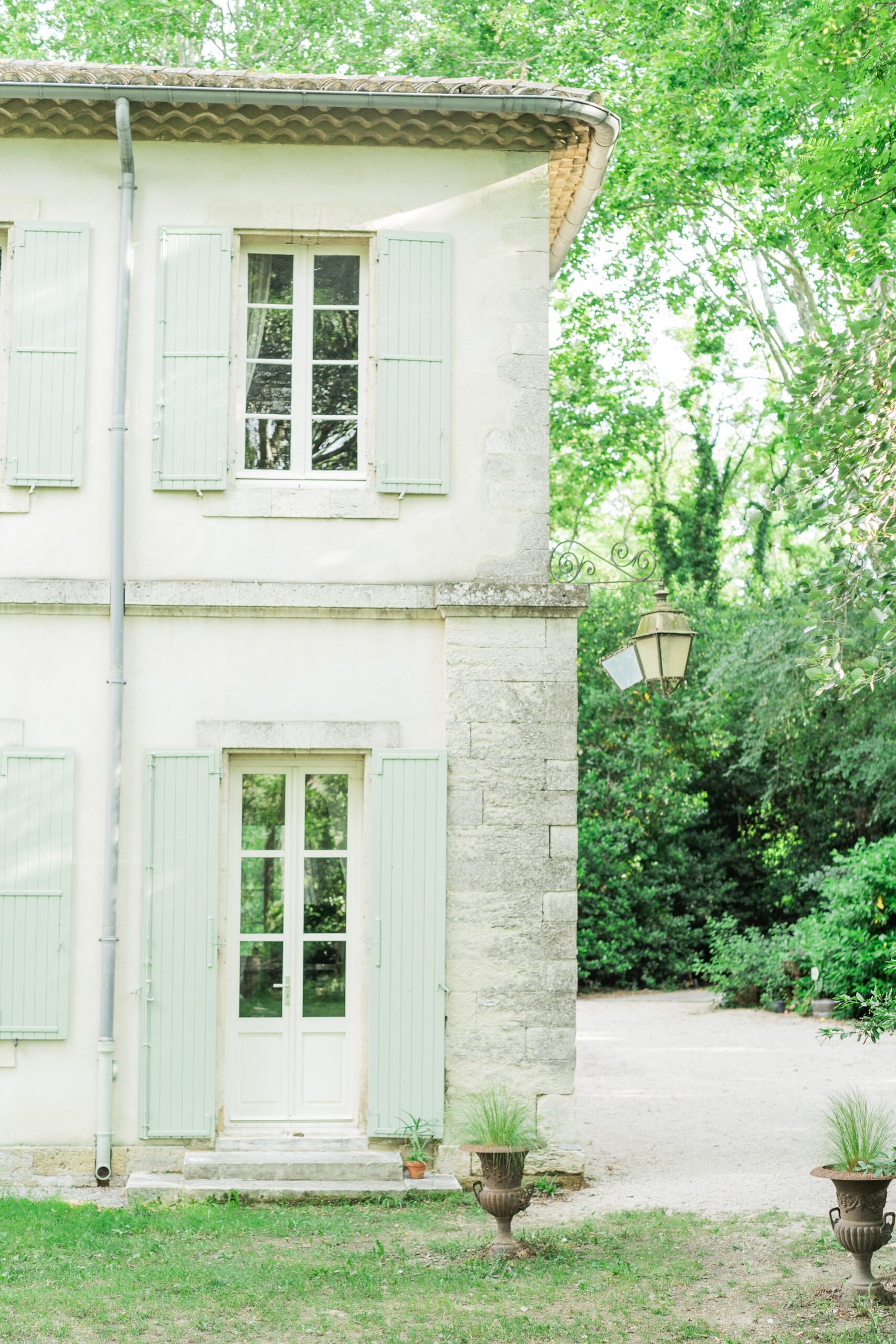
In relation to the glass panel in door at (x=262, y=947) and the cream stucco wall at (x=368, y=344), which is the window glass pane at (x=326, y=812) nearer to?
the glass panel in door at (x=262, y=947)

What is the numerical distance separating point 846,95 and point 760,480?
15.1m

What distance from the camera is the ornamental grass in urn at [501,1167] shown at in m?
5.94

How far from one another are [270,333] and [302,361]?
10.4 inches

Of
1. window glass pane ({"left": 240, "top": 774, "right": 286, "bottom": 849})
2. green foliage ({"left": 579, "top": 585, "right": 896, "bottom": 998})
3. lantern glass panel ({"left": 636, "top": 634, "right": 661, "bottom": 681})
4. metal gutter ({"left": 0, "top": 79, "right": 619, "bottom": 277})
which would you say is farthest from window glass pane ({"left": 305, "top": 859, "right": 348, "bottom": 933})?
green foliage ({"left": 579, "top": 585, "right": 896, "bottom": 998})

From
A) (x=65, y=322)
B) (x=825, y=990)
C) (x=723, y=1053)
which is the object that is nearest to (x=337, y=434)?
(x=65, y=322)

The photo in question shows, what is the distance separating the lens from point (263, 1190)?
7027 mm

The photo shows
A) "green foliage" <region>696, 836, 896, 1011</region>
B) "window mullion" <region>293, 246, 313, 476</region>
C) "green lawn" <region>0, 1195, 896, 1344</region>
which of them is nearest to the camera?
"green lawn" <region>0, 1195, 896, 1344</region>

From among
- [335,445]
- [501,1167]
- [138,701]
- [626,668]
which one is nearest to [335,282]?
[335,445]

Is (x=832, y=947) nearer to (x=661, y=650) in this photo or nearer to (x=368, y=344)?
(x=661, y=650)

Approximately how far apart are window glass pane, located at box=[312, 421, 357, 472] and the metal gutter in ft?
5.56

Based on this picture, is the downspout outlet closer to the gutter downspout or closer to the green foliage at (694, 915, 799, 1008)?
the gutter downspout

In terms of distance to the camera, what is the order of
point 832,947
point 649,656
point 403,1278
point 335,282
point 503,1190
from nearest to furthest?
point 403,1278 → point 503,1190 → point 649,656 → point 335,282 → point 832,947

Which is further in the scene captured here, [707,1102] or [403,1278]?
[707,1102]

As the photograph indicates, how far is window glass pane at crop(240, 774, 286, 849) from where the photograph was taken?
789cm
